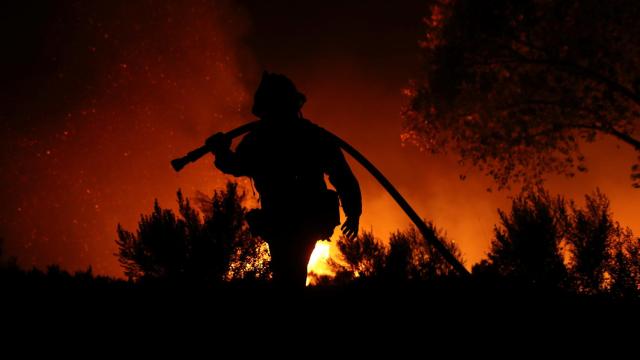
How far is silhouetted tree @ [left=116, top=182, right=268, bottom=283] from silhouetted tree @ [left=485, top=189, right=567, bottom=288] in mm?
12835

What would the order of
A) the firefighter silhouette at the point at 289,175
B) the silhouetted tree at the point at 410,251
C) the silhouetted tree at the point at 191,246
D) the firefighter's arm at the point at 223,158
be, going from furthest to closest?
1. the silhouetted tree at the point at 410,251
2. the silhouetted tree at the point at 191,246
3. the firefighter's arm at the point at 223,158
4. the firefighter silhouette at the point at 289,175

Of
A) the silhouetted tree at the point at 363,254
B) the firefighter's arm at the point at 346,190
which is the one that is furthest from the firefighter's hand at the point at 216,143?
the silhouetted tree at the point at 363,254

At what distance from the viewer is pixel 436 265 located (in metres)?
23.8

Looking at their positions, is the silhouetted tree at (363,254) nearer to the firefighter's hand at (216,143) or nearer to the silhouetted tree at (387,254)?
the silhouetted tree at (387,254)

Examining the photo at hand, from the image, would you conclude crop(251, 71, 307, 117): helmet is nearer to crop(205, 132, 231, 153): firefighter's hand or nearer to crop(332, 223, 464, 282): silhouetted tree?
crop(205, 132, 231, 153): firefighter's hand

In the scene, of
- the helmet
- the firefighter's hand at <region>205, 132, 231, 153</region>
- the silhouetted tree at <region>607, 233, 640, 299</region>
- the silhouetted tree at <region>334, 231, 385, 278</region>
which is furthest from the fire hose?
the silhouetted tree at <region>334, 231, 385, 278</region>

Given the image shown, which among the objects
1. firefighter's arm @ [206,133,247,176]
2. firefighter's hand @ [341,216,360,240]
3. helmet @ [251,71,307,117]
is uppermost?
helmet @ [251,71,307,117]

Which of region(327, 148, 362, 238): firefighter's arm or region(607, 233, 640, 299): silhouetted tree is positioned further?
region(607, 233, 640, 299): silhouetted tree

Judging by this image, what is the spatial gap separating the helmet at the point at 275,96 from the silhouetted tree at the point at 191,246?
13247mm

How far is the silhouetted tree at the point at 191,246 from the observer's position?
1642cm

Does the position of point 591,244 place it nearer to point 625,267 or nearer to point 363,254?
point 625,267

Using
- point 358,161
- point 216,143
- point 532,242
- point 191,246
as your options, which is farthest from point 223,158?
point 532,242

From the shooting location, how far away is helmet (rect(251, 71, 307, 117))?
3.27 m

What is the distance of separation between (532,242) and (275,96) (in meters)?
19.4
